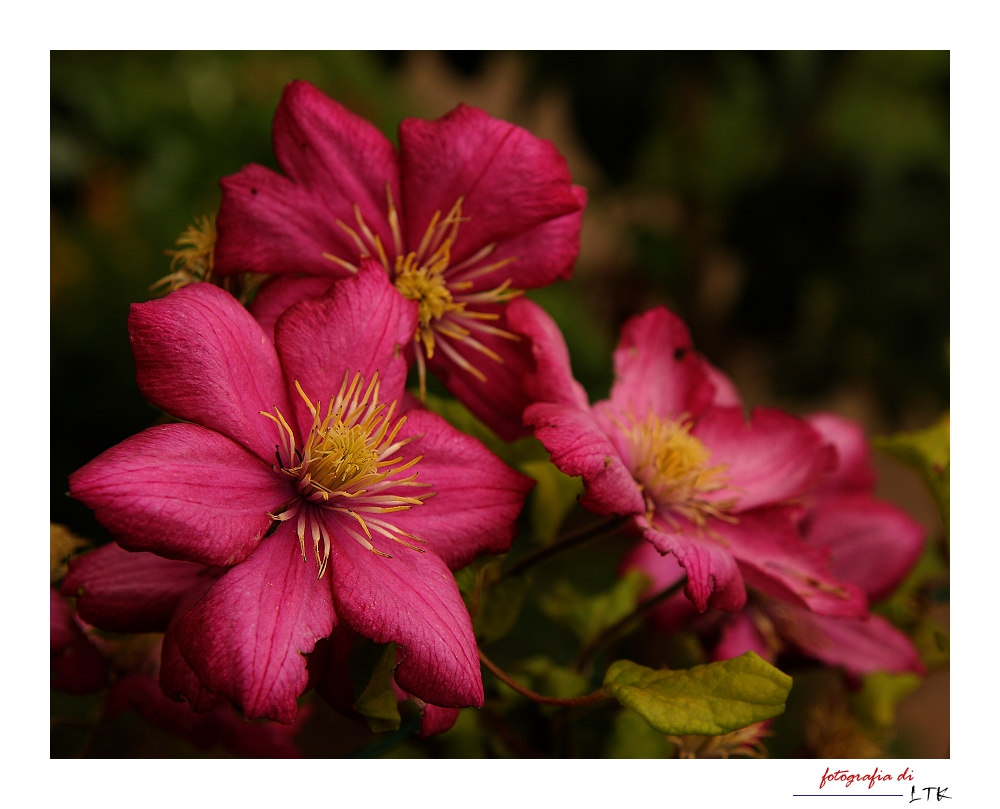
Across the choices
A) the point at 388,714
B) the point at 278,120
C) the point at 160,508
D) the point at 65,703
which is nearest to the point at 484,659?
the point at 388,714

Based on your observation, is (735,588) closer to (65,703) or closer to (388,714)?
(388,714)

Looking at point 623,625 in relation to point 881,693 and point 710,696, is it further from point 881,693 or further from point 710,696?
point 881,693

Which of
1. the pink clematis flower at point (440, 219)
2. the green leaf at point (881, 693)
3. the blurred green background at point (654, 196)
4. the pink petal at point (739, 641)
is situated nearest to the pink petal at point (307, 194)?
the pink clematis flower at point (440, 219)

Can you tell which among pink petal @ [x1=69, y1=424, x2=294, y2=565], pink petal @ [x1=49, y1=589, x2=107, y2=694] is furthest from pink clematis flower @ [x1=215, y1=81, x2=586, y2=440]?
→ pink petal @ [x1=49, y1=589, x2=107, y2=694]

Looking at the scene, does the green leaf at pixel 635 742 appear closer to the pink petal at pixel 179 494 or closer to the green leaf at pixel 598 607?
the green leaf at pixel 598 607

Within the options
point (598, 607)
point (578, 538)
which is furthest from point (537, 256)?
point (598, 607)

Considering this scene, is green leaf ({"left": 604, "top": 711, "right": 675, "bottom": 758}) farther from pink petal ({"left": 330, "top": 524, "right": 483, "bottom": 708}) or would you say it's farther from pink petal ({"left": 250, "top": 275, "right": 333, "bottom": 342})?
pink petal ({"left": 250, "top": 275, "right": 333, "bottom": 342})

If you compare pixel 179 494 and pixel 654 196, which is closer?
pixel 179 494
